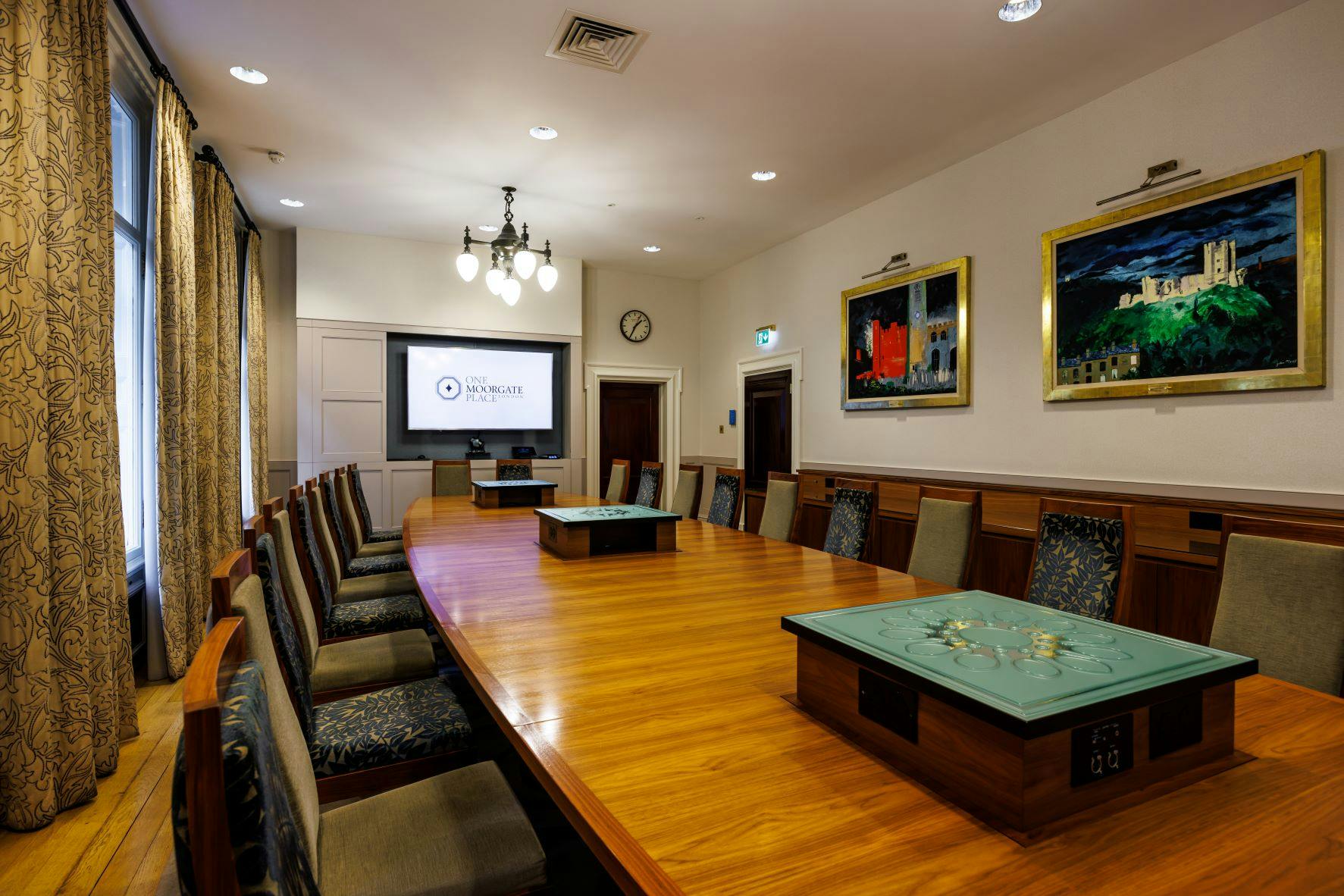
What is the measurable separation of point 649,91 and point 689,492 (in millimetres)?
2496

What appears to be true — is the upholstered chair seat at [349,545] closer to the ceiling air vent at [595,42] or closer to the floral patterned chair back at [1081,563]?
the ceiling air vent at [595,42]

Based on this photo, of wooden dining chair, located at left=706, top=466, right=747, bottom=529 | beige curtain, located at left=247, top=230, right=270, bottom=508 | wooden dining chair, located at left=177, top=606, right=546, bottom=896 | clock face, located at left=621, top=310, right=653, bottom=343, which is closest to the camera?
wooden dining chair, located at left=177, top=606, right=546, bottom=896

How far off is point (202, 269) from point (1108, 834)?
17.4ft

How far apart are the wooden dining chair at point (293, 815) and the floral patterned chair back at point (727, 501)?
2.63m

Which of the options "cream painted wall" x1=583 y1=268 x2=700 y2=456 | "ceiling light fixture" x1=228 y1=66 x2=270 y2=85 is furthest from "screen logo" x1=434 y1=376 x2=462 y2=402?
"ceiling light fixture" x1=228 y1=66 x2=270 y2=85

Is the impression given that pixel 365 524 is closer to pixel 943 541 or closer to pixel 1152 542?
pixel 943 541

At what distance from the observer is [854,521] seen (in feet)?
10.0

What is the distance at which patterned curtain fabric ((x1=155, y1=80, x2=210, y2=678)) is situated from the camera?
338 centimetres

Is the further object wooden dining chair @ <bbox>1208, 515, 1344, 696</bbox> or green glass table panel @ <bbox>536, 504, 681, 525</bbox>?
green glass table panel @ <bbox>536, 504, 681, 525</bbox>

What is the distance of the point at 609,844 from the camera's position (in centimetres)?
75

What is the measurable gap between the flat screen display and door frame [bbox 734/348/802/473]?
226cm

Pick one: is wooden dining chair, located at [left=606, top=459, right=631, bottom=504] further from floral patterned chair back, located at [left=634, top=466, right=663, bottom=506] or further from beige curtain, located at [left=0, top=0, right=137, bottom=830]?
beige curtain, located at [left=0, top=0, right=137, bottom=830]

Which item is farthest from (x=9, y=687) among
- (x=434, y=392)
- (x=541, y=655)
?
(x=434, y=392)

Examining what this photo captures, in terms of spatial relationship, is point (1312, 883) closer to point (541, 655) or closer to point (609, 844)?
point (609, 844)
